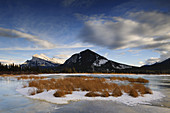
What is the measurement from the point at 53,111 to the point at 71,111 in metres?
1.17

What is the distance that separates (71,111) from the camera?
8.00 m

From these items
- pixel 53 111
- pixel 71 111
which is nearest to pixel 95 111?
pixel 71 111

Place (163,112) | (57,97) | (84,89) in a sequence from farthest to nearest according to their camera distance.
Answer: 1. (84,89)
2. (57,97)
3. (163,112)

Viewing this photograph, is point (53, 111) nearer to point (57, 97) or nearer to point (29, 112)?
point (29, 112)

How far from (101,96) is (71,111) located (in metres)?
5.14

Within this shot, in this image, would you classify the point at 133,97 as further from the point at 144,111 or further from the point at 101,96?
the point at 144,111

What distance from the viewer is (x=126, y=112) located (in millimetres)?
7801

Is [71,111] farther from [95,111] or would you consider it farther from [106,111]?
[106,111]

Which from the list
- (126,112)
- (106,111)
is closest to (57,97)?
(106,111)

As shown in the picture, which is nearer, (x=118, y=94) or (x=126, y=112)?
(x=126, y=112)

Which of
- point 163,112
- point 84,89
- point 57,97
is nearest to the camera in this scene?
point 163,112

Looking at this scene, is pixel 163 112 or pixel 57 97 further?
pixel 57 97

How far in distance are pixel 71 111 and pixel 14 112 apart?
11.7 feet

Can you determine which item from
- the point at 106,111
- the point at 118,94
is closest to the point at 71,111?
the point at 106,111
